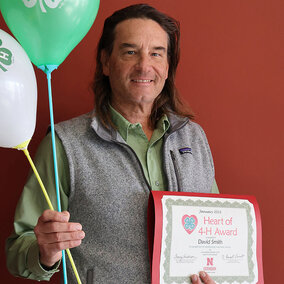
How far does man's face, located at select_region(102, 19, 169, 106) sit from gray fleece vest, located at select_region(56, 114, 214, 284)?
5.8 inches

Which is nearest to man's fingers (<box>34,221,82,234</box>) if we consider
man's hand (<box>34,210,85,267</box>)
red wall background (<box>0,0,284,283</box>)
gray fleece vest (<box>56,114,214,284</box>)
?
man's hand (<box>34,210,85,267</box>)

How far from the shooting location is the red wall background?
6.19 ft

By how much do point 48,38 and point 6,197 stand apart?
2.58 ft

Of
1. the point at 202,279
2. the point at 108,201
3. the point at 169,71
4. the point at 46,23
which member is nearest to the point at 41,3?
the point at 46,23

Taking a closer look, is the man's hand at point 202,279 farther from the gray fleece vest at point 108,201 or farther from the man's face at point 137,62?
the man's face at point 137,62

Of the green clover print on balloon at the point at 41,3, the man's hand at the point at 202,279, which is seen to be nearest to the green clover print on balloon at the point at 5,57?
the green clover print on balloon at the point at 41,3

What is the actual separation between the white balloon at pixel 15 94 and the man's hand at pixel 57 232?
19 centimetres

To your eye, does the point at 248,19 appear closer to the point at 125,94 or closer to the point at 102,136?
the point at 125,94

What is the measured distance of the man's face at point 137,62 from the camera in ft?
4.91

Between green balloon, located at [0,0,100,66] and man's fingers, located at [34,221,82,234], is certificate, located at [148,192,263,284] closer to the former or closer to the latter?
man's fingers, located at [34,221,82,234]

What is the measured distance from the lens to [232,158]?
189 centimetres

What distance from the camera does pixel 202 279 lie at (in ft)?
4.44

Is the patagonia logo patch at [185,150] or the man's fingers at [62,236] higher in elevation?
the patagonia logo patch at [185,150]

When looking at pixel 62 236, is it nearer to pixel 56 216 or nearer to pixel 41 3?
pixel 56 216
